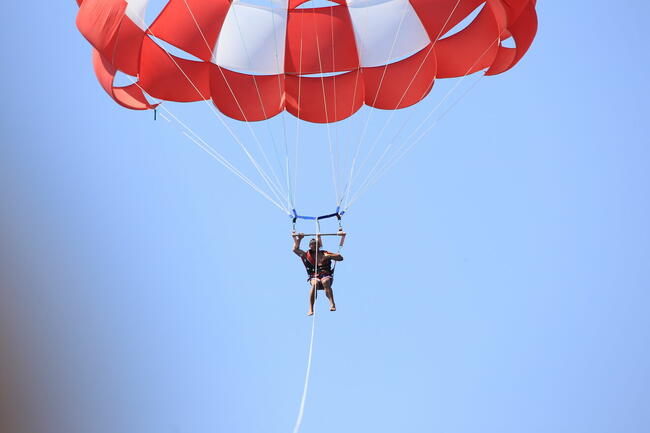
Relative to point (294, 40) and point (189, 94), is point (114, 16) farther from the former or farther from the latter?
point (294, 40)

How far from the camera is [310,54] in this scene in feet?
33.6

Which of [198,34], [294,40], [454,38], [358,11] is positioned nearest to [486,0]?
[454,38]

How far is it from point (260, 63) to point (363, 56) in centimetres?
137

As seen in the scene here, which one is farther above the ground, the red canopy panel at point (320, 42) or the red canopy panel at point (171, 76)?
the red canopy panel at point (320, 42)

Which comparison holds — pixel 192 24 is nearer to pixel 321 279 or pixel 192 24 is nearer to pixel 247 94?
pixel 247 94

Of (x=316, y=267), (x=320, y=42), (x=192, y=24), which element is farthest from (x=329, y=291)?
(x=192, y=24)

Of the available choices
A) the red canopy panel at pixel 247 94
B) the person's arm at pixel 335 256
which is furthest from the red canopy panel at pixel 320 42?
the person's arm at pixel 335 256

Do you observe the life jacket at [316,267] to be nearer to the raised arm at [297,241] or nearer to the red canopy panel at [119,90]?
the raised arm at [297,241]

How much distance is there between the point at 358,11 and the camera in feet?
32.8

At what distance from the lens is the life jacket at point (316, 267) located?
8.45m

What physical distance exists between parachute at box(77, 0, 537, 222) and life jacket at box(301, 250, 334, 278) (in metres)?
2.48

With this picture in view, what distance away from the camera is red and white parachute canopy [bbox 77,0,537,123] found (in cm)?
959

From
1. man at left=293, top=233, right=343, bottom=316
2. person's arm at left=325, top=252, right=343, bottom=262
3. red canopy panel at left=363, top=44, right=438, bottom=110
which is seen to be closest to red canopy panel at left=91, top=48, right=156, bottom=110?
red canopy panel at left=363, top=44, right=438, bottom=110

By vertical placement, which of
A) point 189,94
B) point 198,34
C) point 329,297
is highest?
point 198,34
